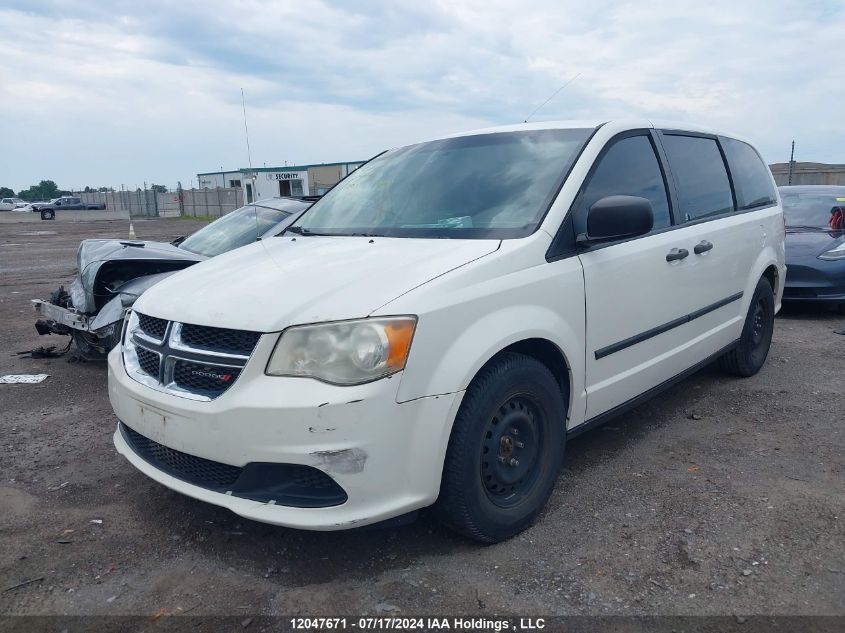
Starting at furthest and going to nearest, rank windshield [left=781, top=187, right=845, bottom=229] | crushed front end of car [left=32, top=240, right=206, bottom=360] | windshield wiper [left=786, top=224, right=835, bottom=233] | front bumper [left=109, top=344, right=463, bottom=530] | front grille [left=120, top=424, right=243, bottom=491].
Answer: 1. windshield [left=781, top=187, right=845, bottom=229]
2. windshield wiper [left=786, top=224, right=835, bottom=233]
3. crushed front end of car [left=32, top=240, right=206, bottom=360]
4. front grille [left=120, top=424, right=243, bottom=491]
5. front bumper [left=109, top=344, right=463, bottom=530]

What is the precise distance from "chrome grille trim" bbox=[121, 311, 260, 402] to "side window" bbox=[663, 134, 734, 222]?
2869 mm

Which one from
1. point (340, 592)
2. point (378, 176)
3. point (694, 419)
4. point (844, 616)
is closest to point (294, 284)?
point (340, 592)

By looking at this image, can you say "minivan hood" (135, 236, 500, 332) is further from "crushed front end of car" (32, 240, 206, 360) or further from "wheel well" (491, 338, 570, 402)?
"crushed front end of car" (32, 240, 206, 360)

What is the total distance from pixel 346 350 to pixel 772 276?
4.28m

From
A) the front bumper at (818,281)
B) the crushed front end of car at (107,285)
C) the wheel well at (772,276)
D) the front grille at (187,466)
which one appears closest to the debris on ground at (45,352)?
the crushed front end of car at (107,285)

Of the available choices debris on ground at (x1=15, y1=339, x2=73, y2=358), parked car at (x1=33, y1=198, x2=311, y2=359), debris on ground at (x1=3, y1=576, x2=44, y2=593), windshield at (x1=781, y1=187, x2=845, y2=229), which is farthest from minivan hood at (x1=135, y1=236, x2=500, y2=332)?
windshield at (x1=781, y1=187, x2=845, y2=229)

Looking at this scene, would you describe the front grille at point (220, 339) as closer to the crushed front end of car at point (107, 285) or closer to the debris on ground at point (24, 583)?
the debris on ground at point (24, 583)

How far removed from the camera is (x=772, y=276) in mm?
5430

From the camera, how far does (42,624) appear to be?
2.47 m

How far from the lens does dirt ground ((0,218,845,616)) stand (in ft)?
8.43

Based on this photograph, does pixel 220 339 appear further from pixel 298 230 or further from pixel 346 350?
pixel 298 230

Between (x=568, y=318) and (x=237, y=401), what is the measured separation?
1524mm

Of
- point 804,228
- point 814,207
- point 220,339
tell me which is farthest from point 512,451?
point 814,207

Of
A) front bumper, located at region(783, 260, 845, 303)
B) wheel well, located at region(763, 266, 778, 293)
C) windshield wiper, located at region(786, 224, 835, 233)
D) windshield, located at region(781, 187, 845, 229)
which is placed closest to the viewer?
wheel well, located at region(763, 266, 778, 293)
